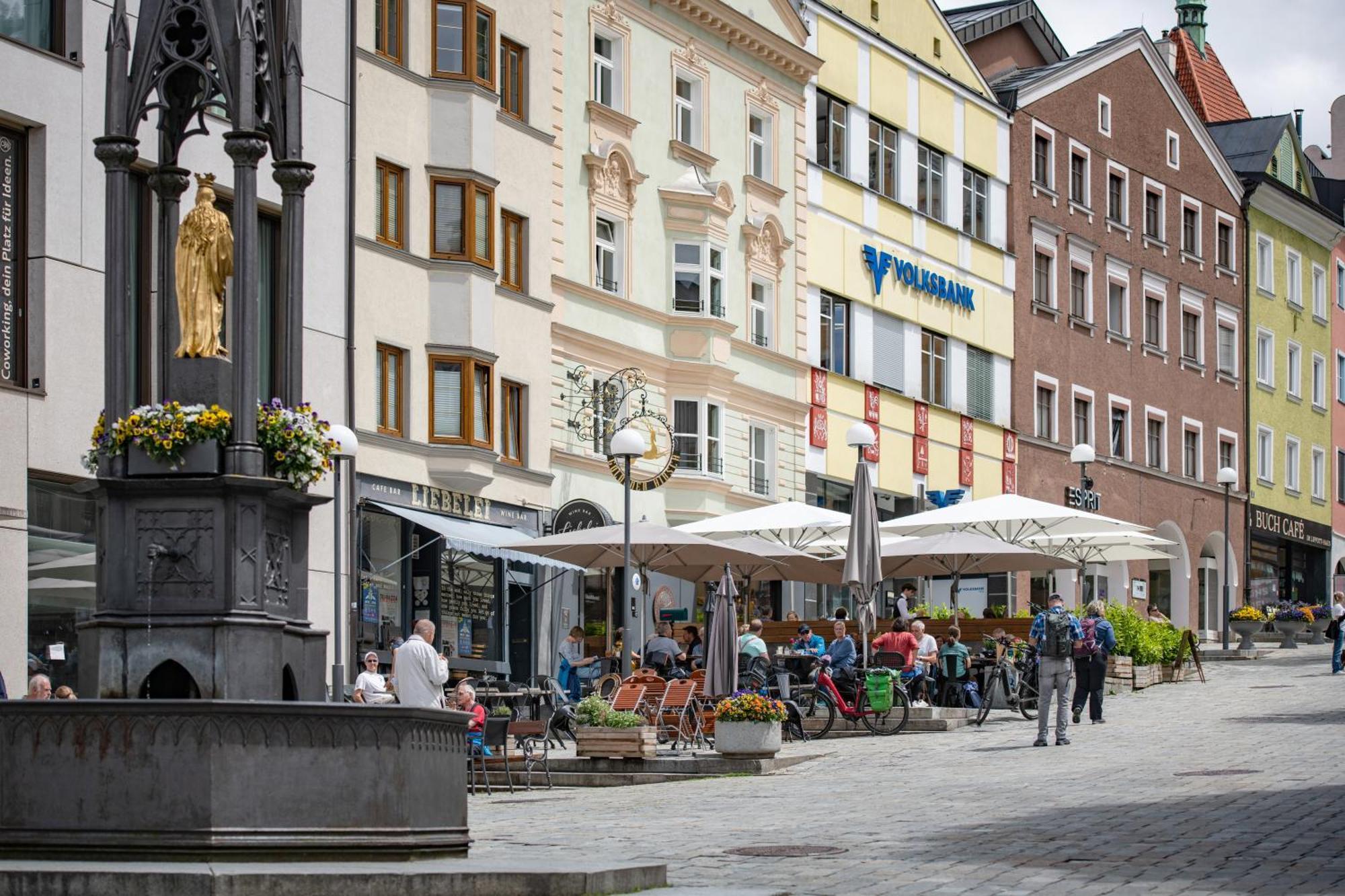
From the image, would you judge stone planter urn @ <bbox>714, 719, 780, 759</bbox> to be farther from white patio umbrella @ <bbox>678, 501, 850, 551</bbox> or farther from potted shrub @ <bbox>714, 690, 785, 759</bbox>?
white patio umbrella @ <bbox>678, 501, 850, 551</bbox>

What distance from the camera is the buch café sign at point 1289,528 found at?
218 feet

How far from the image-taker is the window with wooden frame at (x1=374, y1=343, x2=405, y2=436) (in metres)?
33.7

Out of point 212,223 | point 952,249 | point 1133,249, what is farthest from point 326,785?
point 1133,249

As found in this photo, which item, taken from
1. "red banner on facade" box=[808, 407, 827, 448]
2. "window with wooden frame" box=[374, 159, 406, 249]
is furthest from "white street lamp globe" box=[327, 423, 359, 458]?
"red banner on facade" box=[808, 407, 827, 448]

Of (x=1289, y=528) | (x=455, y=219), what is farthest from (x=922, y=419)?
(x=1289, y=528)

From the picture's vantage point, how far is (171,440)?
43.3 ft

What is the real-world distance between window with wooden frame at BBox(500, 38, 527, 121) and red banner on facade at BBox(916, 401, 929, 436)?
15181 millimetres

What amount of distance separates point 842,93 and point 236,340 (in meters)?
34.9

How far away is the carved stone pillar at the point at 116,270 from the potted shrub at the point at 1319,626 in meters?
42.7

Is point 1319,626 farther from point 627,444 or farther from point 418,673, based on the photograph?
point 418,673

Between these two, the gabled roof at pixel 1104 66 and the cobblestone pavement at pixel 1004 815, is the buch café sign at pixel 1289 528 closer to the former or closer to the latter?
the gabled roof at pixel 1104 66

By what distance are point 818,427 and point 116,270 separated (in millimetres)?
32595

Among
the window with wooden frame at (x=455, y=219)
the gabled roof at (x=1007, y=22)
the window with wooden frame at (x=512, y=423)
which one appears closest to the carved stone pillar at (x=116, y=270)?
the window with wooden frame at (x=455, y=219)

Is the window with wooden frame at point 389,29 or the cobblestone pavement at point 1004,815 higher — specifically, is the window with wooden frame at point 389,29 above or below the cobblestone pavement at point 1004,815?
above
